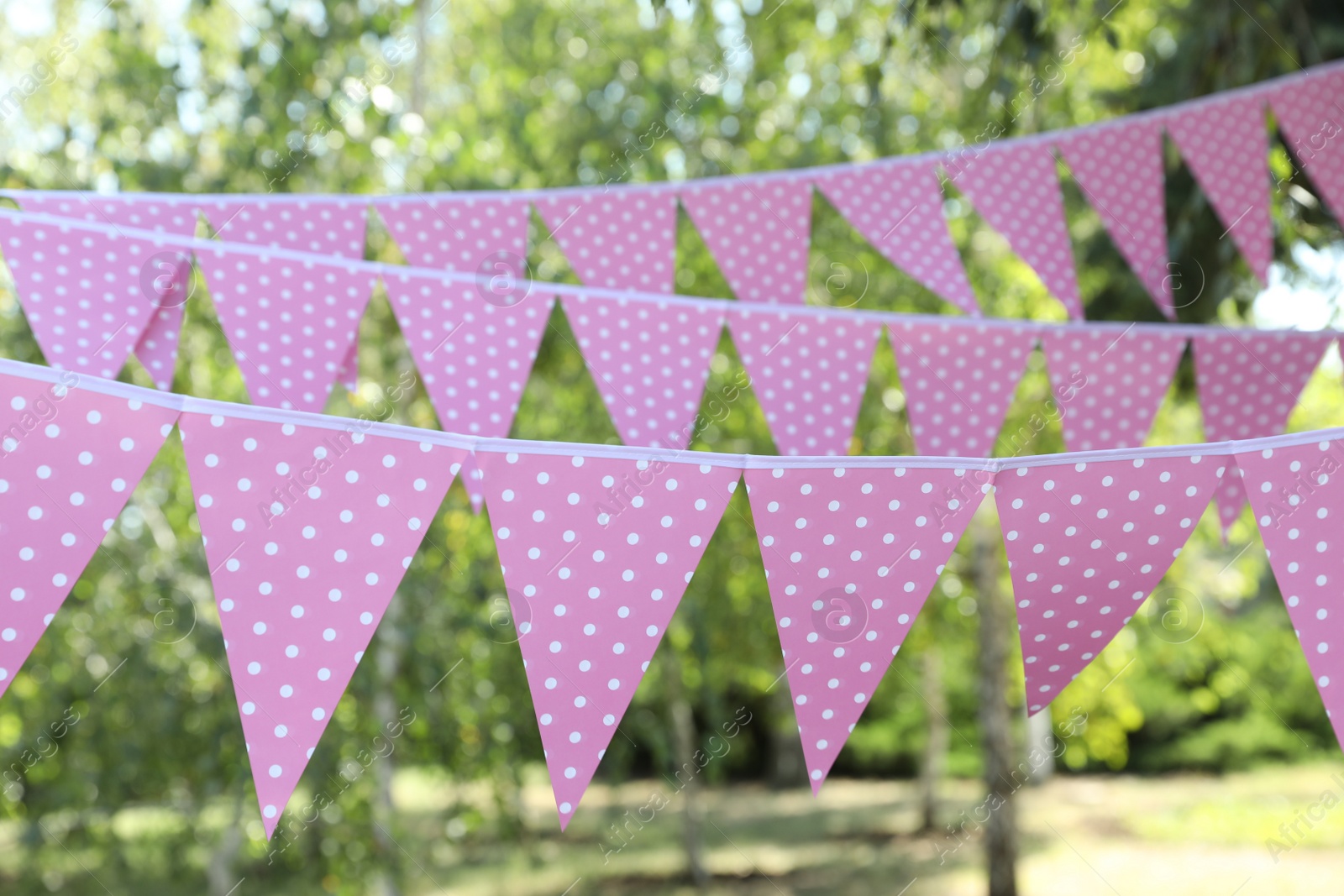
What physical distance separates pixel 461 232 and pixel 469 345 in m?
0.40

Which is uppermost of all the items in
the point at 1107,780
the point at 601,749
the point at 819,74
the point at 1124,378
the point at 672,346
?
the point at 819,74

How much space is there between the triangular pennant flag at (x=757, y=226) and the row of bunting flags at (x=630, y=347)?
1.13 ft

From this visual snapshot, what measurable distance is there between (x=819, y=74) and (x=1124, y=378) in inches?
117

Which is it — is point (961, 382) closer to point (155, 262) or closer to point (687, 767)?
point (155, 262)

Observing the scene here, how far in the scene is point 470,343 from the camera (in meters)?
2.21

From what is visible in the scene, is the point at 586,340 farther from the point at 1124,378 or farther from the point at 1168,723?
the point at 1168,723

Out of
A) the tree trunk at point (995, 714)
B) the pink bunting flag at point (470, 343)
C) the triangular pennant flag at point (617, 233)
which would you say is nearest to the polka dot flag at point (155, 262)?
the pink bunting flag at point (470, 343)

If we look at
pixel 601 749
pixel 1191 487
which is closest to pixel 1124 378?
pixel 1191 487

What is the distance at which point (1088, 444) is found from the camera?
8.13 ft

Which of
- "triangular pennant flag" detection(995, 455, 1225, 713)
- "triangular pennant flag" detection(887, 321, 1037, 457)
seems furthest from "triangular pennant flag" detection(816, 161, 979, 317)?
"triangular pennant flag" detection(995, 455, 1225, 713)

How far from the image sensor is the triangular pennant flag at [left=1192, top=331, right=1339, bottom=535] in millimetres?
2424

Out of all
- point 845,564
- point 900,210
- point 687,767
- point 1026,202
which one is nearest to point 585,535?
point 845,564

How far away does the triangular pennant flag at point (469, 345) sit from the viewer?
7.17 feet

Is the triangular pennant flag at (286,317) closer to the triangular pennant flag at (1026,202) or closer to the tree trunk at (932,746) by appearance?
the triangular pennant flag at (1026,202)
